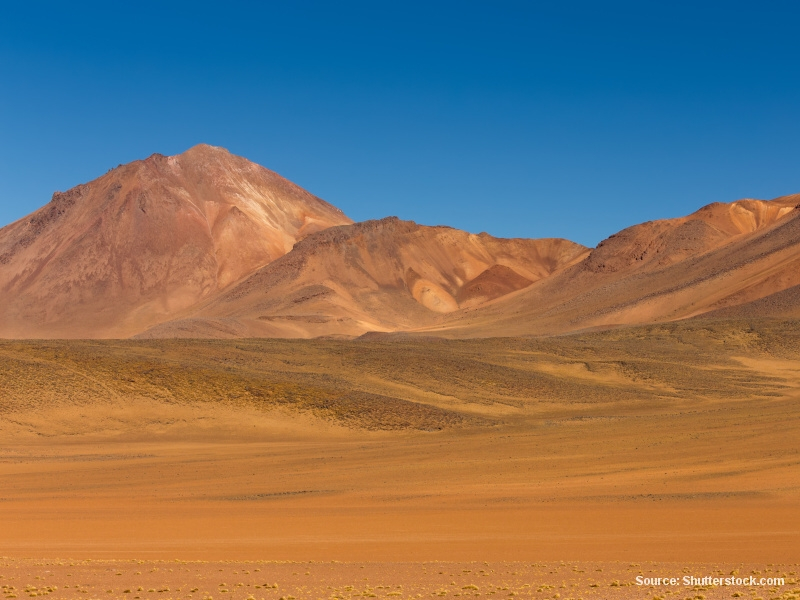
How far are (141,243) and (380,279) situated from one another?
41895 mm

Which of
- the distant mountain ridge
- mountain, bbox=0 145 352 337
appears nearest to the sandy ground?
the distant mountain ridge

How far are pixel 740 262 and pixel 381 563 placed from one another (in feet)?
340

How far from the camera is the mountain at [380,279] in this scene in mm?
129250

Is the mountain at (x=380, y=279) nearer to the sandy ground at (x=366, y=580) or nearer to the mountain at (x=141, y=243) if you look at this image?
the mountain at (x=141, y=243)

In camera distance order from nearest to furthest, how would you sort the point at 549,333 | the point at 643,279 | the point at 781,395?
the point at 781,395 → the point at 549,333 → the point at 643,279

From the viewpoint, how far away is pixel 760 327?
78.8m

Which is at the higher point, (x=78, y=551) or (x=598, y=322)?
(x=598, y=322)

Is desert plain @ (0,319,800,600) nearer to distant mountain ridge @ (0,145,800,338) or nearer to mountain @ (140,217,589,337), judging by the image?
distant mountain ridge @ (0,145,800,338)

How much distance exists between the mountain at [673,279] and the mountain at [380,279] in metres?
12.5

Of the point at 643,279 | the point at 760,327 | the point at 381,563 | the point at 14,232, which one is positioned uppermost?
the point at 14,232

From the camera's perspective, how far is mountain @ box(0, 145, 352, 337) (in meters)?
151

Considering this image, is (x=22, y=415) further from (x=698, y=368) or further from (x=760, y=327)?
(x=760, y=327)

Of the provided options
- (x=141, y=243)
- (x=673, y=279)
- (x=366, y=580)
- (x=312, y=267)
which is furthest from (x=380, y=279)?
(x=366, y=580)

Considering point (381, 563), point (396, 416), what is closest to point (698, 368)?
point (396, 416)
